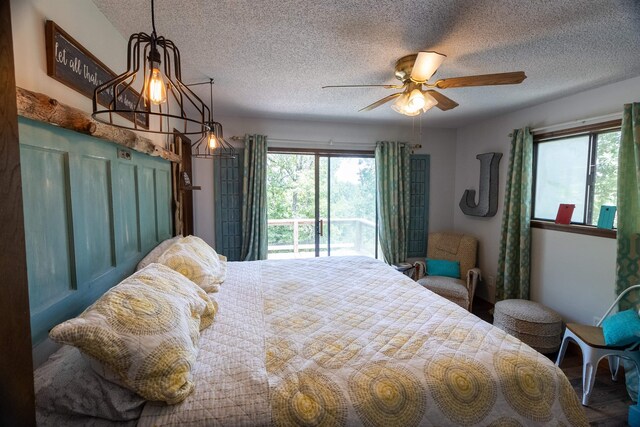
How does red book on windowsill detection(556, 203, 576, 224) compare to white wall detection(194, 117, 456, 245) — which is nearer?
red book on windowsill detection(556, 203, 576, 224)

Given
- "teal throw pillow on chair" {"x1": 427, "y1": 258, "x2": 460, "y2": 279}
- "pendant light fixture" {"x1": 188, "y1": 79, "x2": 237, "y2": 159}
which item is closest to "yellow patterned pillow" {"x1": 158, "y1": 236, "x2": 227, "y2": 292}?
"pendant light fixture" {"x1": 188, "y1": 79, "x2": 237, "y2": 159}

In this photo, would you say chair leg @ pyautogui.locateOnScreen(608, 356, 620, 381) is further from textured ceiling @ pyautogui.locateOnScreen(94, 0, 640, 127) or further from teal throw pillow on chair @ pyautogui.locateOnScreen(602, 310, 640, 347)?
textured ceiling @ pyautogui.locateOnScreen(94, 0, 640, 127)

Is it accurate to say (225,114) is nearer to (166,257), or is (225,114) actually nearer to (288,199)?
(288,199)

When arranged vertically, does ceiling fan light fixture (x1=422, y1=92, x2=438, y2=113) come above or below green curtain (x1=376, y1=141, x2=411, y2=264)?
above

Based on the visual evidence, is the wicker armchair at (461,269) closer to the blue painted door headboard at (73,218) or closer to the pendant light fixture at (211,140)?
the pendant light fixture at (211,140)

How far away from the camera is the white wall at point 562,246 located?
2.49 meters

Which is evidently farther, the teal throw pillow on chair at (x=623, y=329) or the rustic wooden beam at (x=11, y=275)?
the teal throw pillow on chair at (x=623, y=329)

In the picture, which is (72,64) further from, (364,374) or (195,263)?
(364,374)

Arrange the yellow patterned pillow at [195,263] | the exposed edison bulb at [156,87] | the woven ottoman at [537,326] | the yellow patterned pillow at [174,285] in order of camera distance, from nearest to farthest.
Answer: the exposed edison bulb at [156,87] < the yellow patterned pillow at [174,285] < the yellow patterned pillow at [195,263] < the woven ottoman at [537,326]

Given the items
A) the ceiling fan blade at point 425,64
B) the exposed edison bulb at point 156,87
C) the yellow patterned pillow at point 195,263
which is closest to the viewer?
the exposed edison bulb at point 156,87

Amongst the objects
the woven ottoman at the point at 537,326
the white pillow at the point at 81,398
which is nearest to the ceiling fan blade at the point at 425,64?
the white pillow at the point at 81,398

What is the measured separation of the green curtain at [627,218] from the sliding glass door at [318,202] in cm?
257

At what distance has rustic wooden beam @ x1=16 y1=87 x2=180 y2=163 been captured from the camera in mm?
958

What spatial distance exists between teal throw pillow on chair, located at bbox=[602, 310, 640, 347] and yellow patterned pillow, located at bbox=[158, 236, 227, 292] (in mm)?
2794
